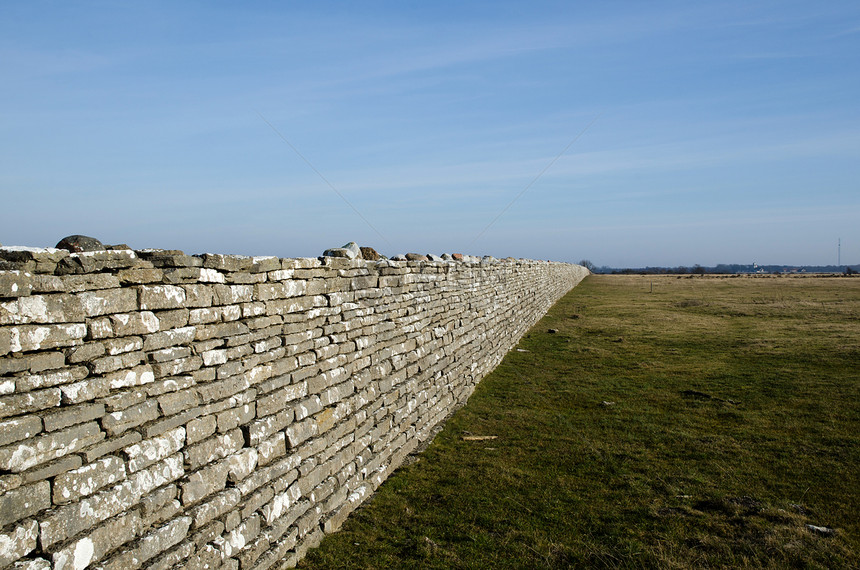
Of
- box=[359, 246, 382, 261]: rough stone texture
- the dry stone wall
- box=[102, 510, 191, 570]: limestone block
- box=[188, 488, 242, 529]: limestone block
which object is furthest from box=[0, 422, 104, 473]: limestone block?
box=[359, 246, 382, 261]: rough stone texture

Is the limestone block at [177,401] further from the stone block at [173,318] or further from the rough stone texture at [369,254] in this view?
the rough stone texture at [369,254]

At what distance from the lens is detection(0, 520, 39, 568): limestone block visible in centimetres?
251

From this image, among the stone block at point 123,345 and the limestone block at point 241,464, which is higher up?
the stone block at point 123,345

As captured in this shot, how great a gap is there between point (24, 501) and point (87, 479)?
0.33 m

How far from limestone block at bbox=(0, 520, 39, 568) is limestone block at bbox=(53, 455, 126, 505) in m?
0.16

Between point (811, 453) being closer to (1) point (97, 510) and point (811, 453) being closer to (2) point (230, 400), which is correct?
(2) point (230, 400)

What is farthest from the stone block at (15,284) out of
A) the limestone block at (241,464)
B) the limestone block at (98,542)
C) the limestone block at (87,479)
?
the limestone block at (241,464)

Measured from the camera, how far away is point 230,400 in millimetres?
4137

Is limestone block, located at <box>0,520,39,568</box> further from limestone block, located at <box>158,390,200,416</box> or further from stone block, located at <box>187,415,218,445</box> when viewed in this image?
stone block, located at <box>187,415,218,445</box>

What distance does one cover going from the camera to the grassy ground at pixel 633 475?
4980 mm

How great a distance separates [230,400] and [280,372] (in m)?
0.70

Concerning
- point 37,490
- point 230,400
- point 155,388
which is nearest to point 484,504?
point 230,400

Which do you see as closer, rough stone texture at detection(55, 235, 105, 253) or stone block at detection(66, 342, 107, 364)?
stone block at detection(66, 342, 107, 364)

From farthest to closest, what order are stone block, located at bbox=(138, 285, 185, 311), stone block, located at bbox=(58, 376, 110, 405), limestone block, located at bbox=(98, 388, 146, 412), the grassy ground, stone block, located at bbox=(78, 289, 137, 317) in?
the grassy ground < stone block, located at bbox=(138, 285, 185, 311) < limestone block, located at bbox=(98, 388, 146, 412) < stone block, located at bbox=(78, 289, 137, 317) < stone block, located at bbox=(58, 376, 110, 405)
